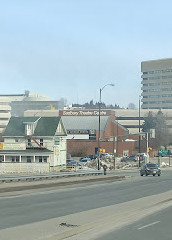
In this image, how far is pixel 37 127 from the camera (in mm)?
82750

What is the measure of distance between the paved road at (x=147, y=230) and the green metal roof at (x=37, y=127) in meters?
61.9

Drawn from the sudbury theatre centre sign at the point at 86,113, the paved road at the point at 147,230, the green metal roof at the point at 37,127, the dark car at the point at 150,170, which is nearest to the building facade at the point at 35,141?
the green metal roof at the point at 37,127

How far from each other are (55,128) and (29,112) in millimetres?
113283

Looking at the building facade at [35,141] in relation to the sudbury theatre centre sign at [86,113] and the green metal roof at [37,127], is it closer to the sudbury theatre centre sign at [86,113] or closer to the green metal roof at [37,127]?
the green metal roof at [37,127]

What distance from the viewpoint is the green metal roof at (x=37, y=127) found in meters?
81.4

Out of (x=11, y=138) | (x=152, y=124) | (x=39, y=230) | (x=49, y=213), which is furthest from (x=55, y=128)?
(x=152, y=124)

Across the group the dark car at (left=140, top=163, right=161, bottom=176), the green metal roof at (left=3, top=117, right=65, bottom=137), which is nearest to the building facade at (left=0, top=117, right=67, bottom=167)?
the green metal roof at (left=3, top=117, right=65, bottom=137)

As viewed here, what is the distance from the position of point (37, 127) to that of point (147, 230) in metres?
67.2

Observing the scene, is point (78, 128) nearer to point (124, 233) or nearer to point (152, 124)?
point (152, 124)

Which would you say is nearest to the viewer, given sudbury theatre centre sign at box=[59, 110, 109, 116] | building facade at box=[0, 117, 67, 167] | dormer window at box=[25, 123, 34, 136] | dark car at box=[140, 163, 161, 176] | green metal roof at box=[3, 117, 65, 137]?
dark car at box=[140, 163, 161, 176]

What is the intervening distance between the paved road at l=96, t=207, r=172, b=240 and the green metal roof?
6190cm

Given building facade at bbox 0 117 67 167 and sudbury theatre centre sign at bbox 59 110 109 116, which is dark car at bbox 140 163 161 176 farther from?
sudbury theatre centre sign at bbox 59 110 109 116

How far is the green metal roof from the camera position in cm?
8144

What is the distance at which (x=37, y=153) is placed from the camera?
74125mm
